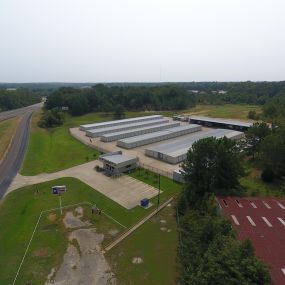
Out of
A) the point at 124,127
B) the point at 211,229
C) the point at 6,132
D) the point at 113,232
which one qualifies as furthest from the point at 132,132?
the point at 211,229

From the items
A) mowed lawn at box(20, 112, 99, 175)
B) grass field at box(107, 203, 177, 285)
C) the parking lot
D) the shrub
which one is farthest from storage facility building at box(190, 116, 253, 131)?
grass field at box(107, 203, 177, 285)

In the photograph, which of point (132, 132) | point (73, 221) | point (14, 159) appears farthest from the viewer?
point (132, 132)

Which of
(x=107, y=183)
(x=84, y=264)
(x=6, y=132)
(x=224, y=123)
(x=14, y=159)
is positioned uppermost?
(x=84, y=264)

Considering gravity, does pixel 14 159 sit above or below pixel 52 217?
below

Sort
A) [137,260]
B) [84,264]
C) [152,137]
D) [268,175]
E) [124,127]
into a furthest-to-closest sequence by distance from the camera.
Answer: [124,127] → [152,137] → [268,175] → [137,260] → [84,264]

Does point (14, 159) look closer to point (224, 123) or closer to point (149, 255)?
point (149, 255)

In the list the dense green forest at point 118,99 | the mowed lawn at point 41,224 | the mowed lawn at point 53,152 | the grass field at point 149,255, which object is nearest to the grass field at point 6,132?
the mowed lawn at point 53,152

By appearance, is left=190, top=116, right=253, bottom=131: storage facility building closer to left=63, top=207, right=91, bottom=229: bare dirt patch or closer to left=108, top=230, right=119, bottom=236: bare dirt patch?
left=108, top=230, right=119, bottom=236: bare dirt patch
